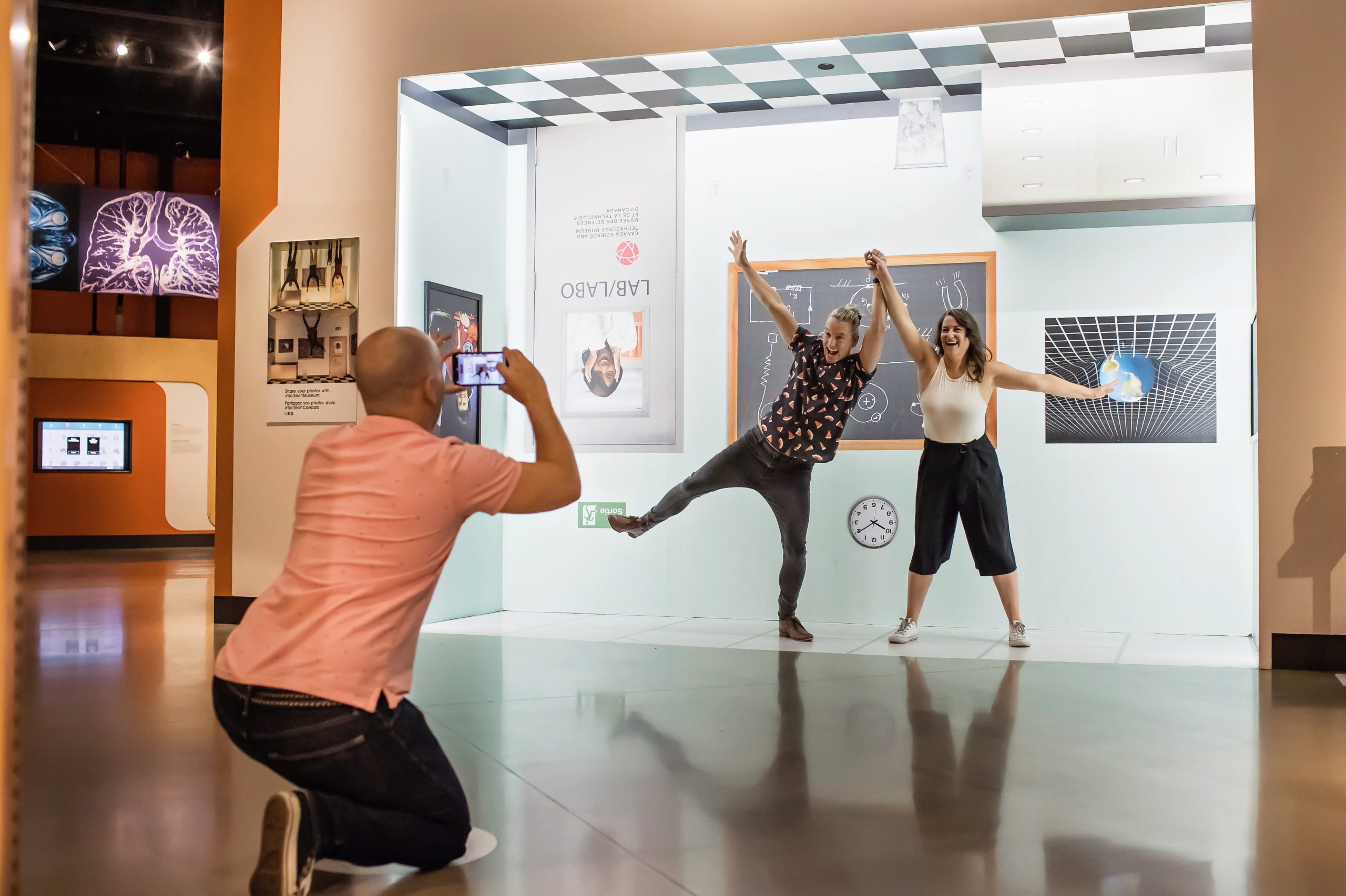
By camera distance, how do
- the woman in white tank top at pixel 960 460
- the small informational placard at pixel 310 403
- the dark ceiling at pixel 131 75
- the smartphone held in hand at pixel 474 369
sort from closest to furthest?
the smartphone held in hand at pixel 474 369, the woman in white tank top at pixel 960 460, the small informational placard at pixel 310 403, the dark ceiling at pixel 131 75

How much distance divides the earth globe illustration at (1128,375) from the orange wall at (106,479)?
1268 centimetres

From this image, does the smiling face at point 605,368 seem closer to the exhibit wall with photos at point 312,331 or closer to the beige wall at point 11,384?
the exhibit wall with photos at point 312,331

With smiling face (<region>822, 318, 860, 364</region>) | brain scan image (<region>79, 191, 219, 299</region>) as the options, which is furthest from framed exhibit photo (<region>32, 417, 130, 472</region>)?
smiling face (<region>822, 318, 860, 364</region>)

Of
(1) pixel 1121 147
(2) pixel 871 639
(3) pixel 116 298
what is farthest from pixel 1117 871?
(3) pixel 116 298

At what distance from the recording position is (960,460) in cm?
525

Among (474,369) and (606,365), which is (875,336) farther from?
(474,369)

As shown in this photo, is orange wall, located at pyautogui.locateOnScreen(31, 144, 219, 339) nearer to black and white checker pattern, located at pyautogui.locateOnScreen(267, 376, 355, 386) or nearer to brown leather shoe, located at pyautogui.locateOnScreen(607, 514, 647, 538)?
black and white checker pattern, located at pyautogui.locateOnScreen(267, 376, 355, 386)

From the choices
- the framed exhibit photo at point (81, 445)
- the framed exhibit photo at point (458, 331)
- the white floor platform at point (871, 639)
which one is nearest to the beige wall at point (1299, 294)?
the white floor platform at point (871, 639)

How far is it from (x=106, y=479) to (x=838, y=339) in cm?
1217

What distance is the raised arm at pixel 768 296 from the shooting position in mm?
5480

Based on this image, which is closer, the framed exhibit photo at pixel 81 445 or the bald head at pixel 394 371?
the bald head at pixel 394 371

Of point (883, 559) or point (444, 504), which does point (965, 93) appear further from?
point (444, 504)

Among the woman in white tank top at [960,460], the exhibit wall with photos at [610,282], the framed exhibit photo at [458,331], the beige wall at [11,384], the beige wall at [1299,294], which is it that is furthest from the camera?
the exhibit wall with photos at [610,282]

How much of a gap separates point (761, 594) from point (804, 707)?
97.5 inches
